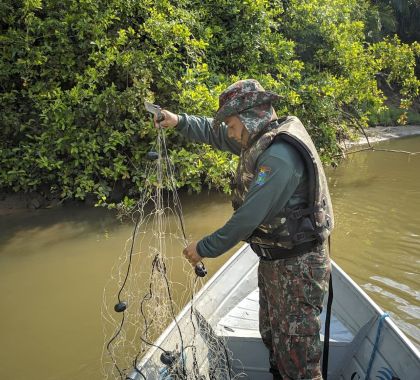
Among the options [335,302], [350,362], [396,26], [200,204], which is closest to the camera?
[350,362]

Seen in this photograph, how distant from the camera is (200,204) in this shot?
27.0 feet

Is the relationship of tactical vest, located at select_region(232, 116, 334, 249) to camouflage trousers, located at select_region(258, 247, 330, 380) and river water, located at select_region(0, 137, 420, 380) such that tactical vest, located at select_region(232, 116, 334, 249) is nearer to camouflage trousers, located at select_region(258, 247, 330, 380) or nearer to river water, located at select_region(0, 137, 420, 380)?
camouflage trousers, located at select_region(258, 247, 330, 380)

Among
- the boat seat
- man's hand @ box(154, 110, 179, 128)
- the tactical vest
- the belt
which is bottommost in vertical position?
the boat seat

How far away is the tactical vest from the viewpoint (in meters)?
2.46

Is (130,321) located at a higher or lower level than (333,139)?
lower

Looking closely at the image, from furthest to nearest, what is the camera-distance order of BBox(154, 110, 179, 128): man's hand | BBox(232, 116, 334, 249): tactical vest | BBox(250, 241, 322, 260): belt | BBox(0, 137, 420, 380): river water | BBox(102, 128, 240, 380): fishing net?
BBox(0, 137, 420, 380): river water
BBox(154, 110, 179, 128): man's hand
BBox(102, 128, 240, 380): fishing net
BBox(250, 241, 322, 260): belt
BBox(232, 116, 334, 249): tactical vest

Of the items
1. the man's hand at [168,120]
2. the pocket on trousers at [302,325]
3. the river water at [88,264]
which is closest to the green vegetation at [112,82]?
the river water at [88,264]

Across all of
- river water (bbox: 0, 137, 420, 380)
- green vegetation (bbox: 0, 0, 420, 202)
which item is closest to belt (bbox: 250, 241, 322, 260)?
river water (bbox: 0, 137, 420, 380)

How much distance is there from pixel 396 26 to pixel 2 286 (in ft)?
69.8

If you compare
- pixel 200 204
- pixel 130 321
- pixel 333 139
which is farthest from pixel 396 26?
pixel 130 321

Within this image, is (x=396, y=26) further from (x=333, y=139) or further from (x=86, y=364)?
(x=86, y=364)

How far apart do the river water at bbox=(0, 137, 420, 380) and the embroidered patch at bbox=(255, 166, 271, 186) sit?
267cm

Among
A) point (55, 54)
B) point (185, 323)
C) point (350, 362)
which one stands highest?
point (55, 54)

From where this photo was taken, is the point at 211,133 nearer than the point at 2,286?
Yes
